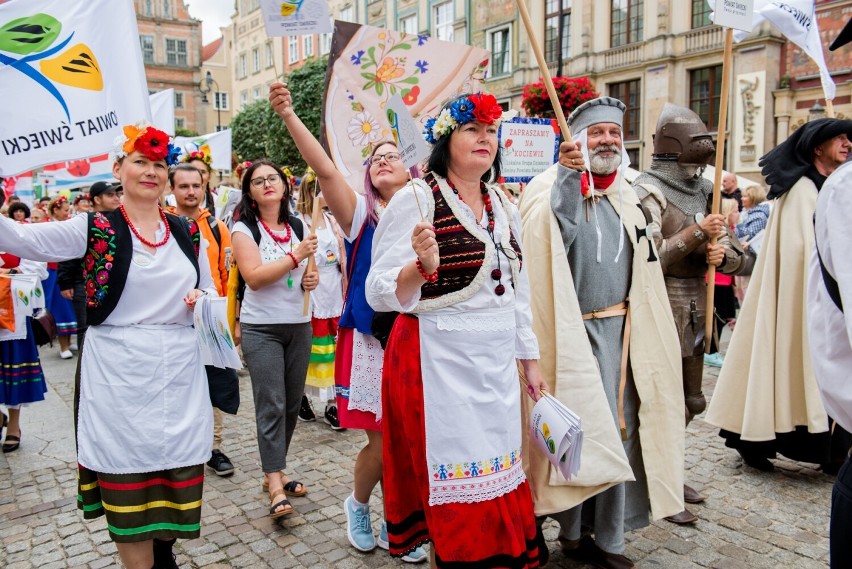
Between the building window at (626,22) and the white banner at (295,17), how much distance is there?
24.1 m

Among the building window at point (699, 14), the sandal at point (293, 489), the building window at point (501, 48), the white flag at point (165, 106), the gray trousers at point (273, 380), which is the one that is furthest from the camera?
the building window at point (501, 48)

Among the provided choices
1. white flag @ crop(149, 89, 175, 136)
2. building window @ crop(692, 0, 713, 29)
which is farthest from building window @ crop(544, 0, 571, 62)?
white flag @ crop(149, 89, 175, 136)

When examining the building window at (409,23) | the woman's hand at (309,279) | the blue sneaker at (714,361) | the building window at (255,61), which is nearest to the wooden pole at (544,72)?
the woman's hand at (309,279)

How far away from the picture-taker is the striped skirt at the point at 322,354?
591cm

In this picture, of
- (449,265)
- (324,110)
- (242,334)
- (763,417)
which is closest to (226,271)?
(242,334)

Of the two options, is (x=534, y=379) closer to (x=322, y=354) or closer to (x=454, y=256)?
(x=454, y=256)

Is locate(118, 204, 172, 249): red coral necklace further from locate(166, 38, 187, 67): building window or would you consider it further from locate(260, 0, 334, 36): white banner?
locate(166, 38, 187, 67): building window

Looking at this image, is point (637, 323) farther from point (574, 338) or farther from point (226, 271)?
point (226, 271)

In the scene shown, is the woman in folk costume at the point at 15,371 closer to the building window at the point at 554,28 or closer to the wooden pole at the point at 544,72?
the wooden pole at the point at 544,72

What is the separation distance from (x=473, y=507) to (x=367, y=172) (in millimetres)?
1875

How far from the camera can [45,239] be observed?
112 inches

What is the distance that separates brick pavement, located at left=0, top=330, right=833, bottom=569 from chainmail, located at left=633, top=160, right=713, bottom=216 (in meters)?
1.72

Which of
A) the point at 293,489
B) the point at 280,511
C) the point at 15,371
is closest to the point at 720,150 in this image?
the point at 280,511

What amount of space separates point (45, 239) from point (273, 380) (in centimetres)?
164
